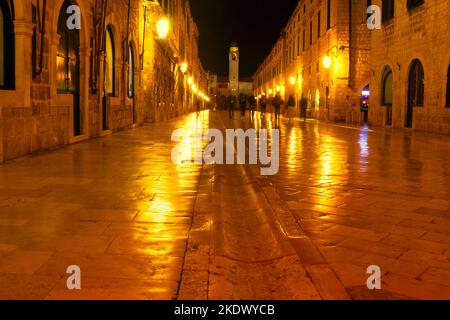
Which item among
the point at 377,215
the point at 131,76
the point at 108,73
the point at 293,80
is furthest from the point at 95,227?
the point at 293,80

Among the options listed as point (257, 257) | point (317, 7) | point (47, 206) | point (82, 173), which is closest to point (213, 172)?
point (82, 173)

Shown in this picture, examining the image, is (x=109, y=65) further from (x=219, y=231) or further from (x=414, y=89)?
(x=219, y=231)

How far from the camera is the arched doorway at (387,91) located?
955 inches

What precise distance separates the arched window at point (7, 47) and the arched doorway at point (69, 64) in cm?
250

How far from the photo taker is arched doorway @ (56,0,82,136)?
12.0 meters

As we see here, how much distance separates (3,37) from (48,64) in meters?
1.51

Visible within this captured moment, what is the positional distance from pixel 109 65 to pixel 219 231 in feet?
43.5

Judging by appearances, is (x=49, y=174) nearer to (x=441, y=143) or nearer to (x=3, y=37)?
(x=3, y=37)

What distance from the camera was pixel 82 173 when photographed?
7.65 meters

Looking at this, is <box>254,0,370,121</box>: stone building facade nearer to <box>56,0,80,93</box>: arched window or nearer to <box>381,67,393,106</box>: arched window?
<box>381,67,393,106</box>: arched window

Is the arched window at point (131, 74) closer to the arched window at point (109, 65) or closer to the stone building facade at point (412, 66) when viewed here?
the arched window at point (109, 65)

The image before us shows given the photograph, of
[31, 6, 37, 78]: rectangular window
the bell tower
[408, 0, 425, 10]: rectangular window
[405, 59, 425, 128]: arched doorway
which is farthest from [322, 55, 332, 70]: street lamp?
the bell tower
